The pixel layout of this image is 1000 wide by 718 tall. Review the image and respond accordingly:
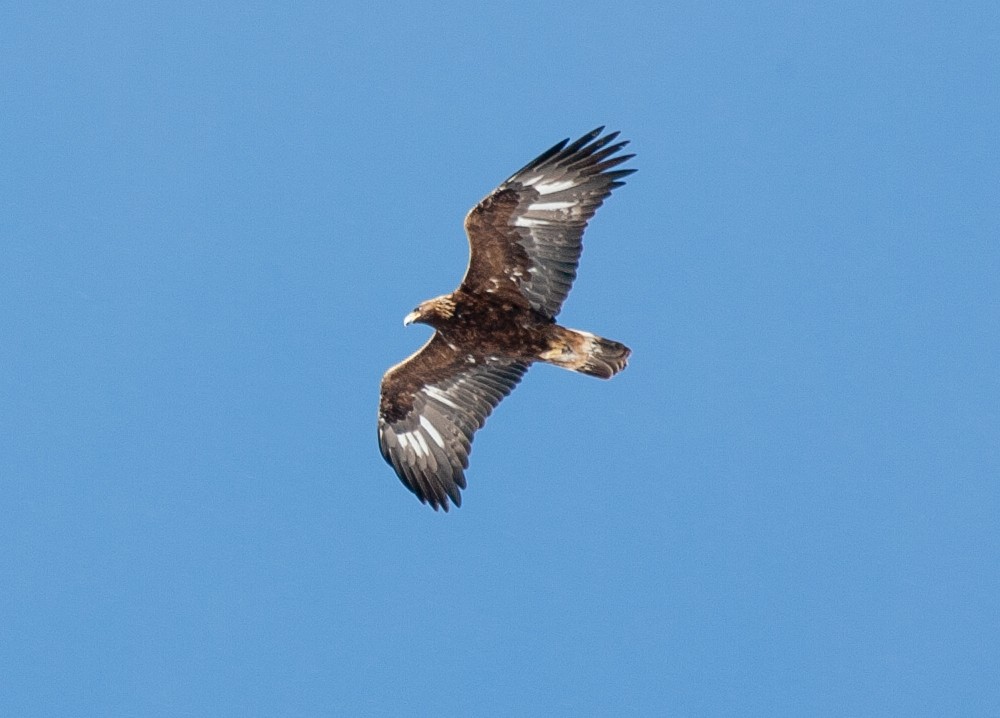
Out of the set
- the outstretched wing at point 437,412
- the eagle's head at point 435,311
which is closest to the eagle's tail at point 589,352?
the outstretched wing at point 437,412

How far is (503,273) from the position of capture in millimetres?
19188

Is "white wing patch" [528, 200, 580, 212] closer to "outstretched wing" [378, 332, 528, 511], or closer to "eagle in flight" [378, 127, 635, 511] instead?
"eagle in flight" [378, 127, 635, 511]

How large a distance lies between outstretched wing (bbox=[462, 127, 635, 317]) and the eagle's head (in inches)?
13.4

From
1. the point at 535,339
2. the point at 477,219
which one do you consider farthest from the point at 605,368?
the point at 477,219

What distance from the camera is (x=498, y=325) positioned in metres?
19.5

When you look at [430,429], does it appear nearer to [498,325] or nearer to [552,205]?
[498,325]

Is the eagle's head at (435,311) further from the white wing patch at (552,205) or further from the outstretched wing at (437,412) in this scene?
the white wing patch at (552,205)

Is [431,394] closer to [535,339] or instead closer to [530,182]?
[535,339]

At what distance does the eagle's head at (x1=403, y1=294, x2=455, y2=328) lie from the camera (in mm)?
19438

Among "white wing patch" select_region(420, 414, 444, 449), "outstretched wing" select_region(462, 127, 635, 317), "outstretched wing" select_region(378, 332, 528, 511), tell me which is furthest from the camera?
"white wing patch" select_region(420, 414, 444, 449)

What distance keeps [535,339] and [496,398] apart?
1213 mm

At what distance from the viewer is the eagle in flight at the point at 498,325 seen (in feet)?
61.3

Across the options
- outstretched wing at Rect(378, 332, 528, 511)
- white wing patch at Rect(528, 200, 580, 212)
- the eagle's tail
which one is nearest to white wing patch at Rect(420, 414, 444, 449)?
outstretched wing at Rect(378, 332, 528, 511)

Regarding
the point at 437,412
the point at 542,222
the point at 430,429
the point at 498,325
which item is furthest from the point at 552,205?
the point at 430,429
